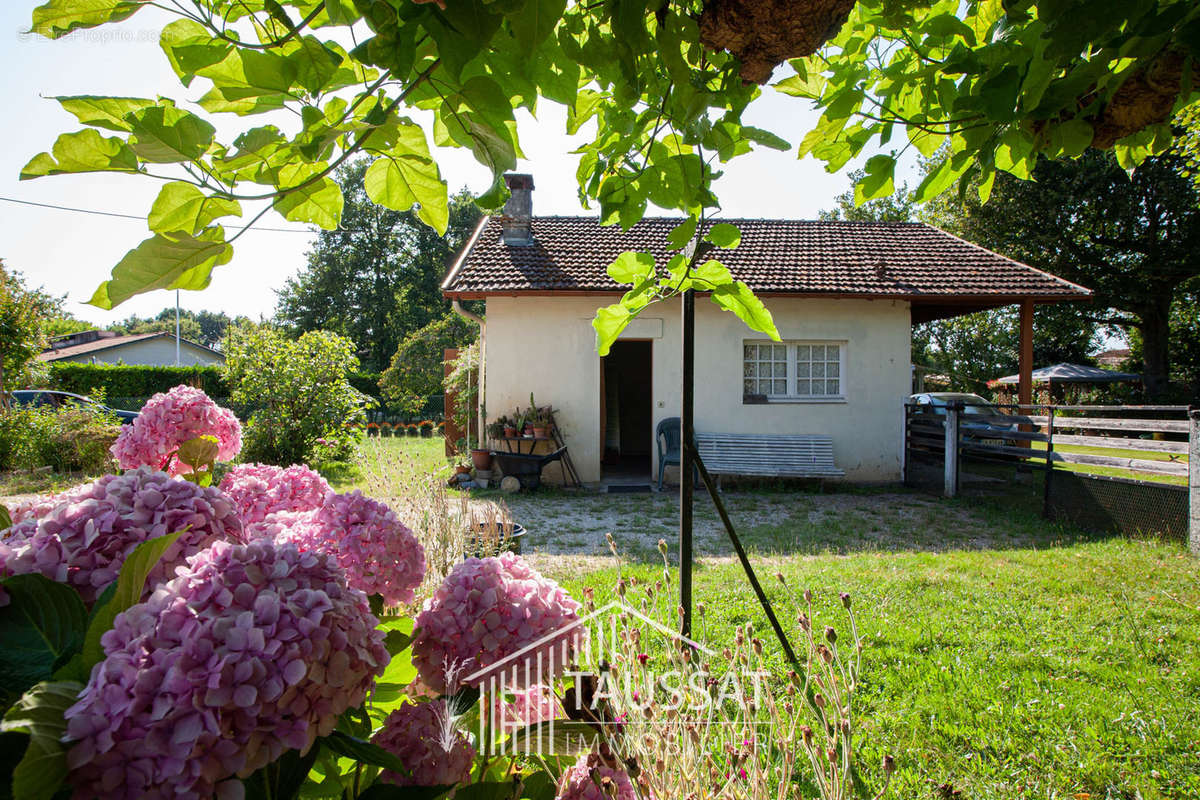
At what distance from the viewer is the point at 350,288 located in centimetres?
3444

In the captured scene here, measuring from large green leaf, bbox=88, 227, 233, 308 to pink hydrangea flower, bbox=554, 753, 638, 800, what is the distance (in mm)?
862

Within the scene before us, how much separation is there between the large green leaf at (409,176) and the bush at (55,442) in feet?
39.2

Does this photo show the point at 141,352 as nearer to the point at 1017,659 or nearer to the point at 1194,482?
the point at 1017,659

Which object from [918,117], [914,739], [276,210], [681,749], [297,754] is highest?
[918,117]

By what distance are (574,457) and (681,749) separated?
9.14m

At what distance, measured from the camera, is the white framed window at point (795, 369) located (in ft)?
35.0

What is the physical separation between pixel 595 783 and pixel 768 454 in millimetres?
9662

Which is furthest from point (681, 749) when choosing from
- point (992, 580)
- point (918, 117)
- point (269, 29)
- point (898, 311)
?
point (898, 311)

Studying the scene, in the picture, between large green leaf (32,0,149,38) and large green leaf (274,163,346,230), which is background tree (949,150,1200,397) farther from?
large green leaf (32,0,149,38)

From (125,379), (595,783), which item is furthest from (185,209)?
(125,379)

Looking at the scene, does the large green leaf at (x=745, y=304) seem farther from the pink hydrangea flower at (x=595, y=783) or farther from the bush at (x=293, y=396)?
the bush at (x=293, y=396)

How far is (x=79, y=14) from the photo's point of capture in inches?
28.9

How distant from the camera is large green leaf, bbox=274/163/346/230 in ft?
3.28

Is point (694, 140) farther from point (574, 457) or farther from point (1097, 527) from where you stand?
point (574, 457)
